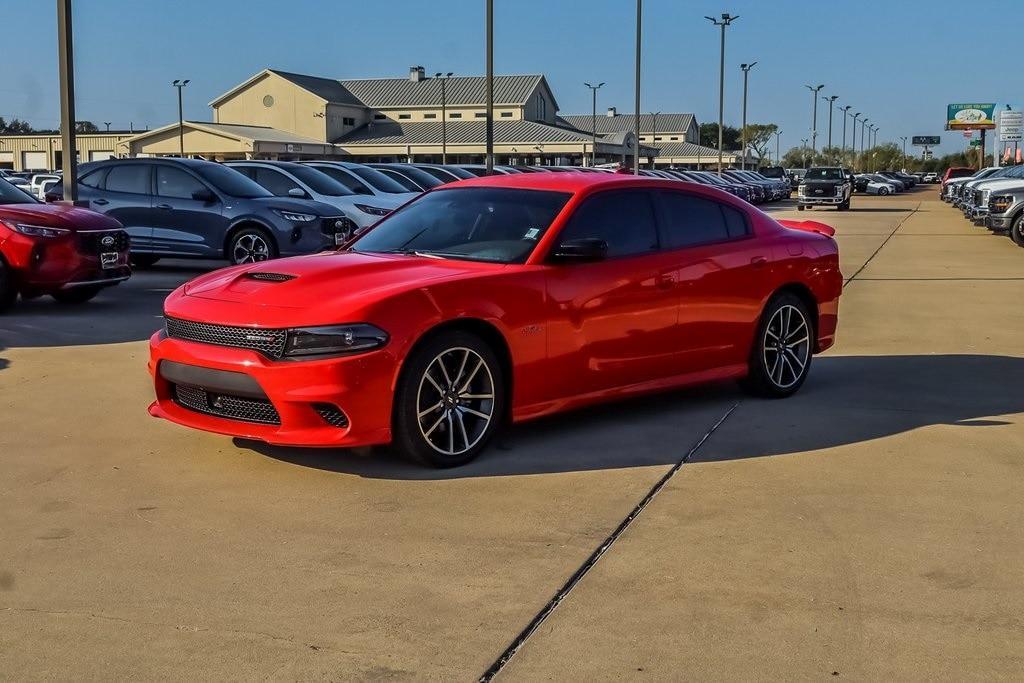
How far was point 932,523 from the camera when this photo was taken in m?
5.19

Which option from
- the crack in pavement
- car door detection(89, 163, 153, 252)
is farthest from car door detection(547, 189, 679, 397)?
car door detection(89, 163, 153, 252)

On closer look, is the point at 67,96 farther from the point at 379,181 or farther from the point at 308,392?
the point at 308,392

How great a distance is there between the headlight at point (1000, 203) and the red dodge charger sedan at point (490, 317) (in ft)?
57.3

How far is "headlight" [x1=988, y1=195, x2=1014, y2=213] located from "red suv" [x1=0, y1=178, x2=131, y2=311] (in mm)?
18255

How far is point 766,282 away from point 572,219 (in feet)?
5.63

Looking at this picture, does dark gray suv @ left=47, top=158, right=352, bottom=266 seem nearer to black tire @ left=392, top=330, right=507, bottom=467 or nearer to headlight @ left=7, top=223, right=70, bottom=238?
headlight @ left=7, top=223, right=70, bottom=238

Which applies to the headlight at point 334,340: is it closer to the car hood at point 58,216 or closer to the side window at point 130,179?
the car hood at point 58,216

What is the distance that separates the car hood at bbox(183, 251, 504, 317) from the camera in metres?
5.79

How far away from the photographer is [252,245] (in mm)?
15492

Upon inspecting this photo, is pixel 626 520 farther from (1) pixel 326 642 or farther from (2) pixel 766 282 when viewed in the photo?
(2) pixel 766 282

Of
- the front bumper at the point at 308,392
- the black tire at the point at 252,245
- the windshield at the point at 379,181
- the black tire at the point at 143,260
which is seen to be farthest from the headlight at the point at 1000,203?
the front bumper at the point at 308,392

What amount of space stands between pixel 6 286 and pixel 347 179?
30.2 feet

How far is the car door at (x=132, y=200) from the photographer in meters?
15.9

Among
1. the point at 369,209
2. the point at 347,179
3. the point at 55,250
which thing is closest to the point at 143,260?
the point at 369,209
